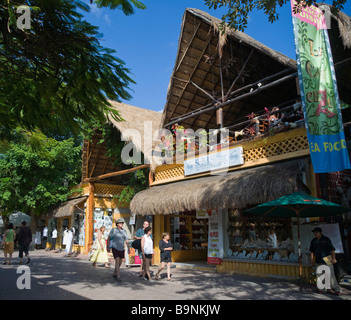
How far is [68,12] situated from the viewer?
197 inches

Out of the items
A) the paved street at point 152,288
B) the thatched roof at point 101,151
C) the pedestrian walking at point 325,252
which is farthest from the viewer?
the thatched roof at point 101,151

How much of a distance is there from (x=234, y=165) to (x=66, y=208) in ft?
41.2

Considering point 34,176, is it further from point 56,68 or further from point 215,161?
point 56,68

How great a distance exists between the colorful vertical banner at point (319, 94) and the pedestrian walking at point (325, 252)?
57.5 inches

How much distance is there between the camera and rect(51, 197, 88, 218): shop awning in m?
18.6

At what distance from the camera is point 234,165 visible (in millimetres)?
10172

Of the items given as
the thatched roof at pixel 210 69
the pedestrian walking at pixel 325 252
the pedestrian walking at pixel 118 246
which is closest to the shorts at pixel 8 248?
the pedestrian walking at pixel 118 246

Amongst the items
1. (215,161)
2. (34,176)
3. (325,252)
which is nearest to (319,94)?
(325,252)

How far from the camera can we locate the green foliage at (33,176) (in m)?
18.3

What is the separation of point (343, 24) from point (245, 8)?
10.9 feet

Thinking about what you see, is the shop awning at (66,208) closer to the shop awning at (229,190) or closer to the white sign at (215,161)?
the shop awning at (229,190)

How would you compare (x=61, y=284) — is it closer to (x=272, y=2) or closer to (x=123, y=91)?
(x=123, y=91)

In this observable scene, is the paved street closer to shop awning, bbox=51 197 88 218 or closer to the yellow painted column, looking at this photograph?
the yellow painted column
